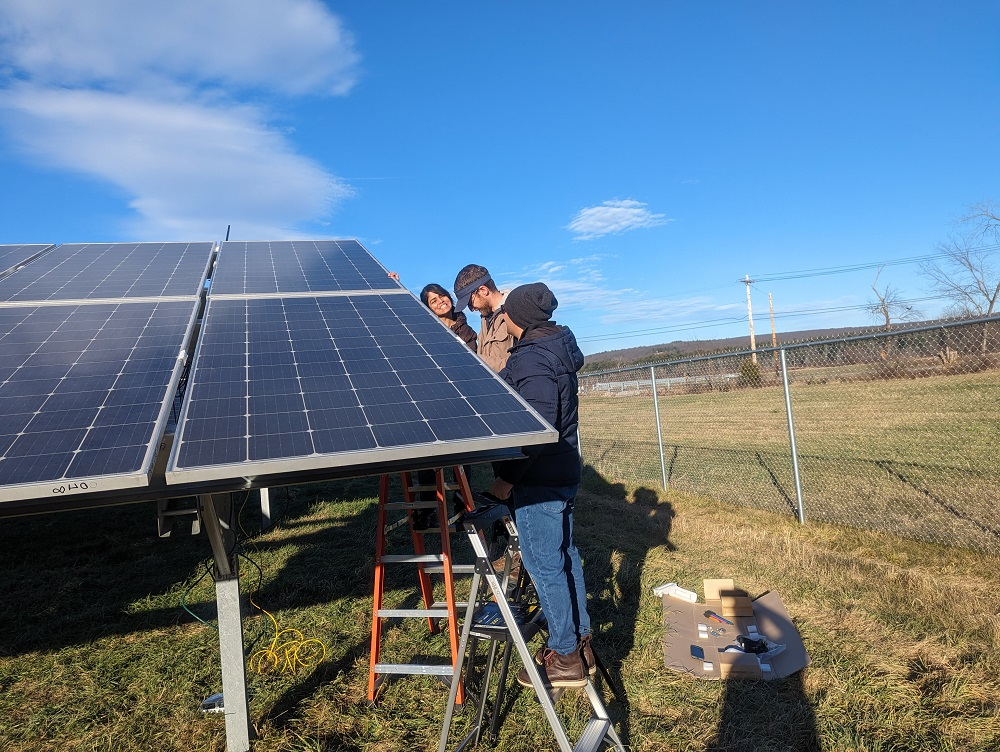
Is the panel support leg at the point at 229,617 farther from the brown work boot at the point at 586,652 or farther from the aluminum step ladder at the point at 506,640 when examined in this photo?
the brown work boot at the point at 586,652

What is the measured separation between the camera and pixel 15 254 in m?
5.82

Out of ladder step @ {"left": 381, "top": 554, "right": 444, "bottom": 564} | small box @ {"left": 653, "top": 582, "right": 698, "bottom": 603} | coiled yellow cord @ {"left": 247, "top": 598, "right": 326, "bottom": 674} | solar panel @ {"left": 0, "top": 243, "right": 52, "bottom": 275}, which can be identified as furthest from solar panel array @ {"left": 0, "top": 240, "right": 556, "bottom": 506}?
small box @ {"left": 653, "top": 582, "right": 698, "bottom": 603}

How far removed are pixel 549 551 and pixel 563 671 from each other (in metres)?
0.57

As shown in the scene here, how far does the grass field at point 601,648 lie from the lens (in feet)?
11.2

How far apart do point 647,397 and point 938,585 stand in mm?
16732

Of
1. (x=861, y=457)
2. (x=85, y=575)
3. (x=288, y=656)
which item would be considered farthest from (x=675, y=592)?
(x=861, y=457)

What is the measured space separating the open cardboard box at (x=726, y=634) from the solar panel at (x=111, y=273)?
168 inches

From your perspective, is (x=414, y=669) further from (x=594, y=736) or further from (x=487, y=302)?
(x=487, y=302)

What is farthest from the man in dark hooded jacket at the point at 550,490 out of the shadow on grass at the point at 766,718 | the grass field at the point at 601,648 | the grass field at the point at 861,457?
the grass field at the point at 861,457

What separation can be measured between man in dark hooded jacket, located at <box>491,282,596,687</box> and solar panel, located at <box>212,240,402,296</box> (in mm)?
1995

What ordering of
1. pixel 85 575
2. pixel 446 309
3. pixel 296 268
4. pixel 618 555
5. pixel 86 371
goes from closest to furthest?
pixel 86 371 < pixel 296 268 < pixel 446 309 < pixel 618 555 < pixel 85 575

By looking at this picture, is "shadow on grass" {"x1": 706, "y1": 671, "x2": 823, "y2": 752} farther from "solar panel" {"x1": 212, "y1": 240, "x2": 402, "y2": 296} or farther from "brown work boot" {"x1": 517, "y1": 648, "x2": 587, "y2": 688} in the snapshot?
"solar panel" {"x1": 212, "y1": 240, "x2": 402, "y2": 296}

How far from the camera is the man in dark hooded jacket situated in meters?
2.98

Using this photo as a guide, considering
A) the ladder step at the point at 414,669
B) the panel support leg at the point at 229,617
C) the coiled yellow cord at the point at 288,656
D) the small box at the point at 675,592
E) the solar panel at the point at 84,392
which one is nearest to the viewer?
the solar panel at the point at 84,392
